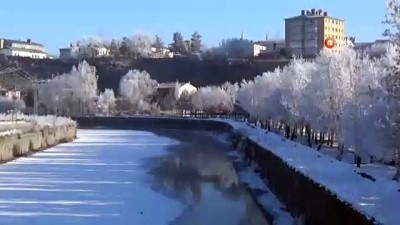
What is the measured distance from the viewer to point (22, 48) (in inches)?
7254

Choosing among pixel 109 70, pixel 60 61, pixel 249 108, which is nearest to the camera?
pixel 249 108

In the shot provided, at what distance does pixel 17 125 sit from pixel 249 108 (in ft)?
108

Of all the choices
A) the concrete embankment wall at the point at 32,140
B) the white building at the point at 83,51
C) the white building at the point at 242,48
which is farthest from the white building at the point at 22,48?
the concrete embankment wall at the point at 32,140

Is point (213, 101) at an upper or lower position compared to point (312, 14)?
lower

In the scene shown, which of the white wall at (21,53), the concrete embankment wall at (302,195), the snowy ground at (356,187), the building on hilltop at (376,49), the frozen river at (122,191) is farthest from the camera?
the white wall at (21,53)

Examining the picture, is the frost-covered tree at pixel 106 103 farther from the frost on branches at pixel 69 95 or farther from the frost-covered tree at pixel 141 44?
the frost-covered tree at pixel 141 44

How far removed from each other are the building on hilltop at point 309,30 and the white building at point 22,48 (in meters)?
66.9

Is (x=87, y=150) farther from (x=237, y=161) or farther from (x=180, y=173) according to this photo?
(x=180, y=173)

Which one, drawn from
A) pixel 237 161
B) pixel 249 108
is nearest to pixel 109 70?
pixel 249 108

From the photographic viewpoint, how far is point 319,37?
464ft

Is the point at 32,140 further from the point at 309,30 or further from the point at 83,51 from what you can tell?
the point at 83,51

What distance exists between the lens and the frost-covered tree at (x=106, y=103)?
105519 mm

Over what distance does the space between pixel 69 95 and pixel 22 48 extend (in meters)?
84.0

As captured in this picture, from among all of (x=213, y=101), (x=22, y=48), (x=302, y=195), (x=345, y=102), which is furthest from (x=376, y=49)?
(x=22, y=48)
